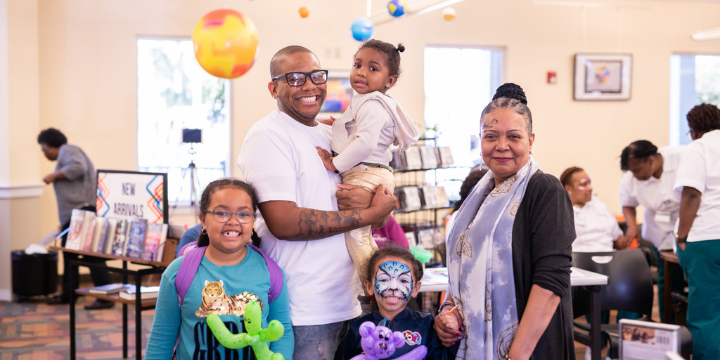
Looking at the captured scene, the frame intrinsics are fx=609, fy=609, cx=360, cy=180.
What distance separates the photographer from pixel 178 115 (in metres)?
7.16

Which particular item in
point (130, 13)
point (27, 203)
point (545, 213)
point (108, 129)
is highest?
point (130, 13)

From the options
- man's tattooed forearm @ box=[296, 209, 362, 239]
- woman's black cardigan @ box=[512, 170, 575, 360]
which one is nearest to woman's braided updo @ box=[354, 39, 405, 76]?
man's tattooed forearm @ box=[296, 209, 362, 239]

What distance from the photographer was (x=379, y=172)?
81.7 inches

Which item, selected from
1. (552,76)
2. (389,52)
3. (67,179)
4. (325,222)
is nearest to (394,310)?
(325,222)

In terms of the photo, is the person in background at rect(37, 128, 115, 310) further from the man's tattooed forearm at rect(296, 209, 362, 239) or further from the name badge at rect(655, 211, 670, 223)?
the name badge at rect(655, 211, 670, 223)

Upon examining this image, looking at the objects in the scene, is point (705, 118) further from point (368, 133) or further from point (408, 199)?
point (368, 133)

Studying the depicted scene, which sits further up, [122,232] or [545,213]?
[545,213]

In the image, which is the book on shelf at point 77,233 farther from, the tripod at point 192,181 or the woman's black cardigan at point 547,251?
the woman's black cardigan at point 547,251

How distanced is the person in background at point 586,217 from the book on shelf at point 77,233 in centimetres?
348

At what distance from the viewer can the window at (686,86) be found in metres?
8.73

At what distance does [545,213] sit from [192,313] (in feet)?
3.53

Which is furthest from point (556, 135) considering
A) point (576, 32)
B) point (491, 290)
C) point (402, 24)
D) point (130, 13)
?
point (491, 290)

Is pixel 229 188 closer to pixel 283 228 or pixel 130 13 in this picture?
pixel 283 228

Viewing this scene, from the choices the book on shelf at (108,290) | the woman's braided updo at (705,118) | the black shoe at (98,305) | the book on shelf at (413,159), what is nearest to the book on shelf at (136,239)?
the book on shelf at (108,290)
